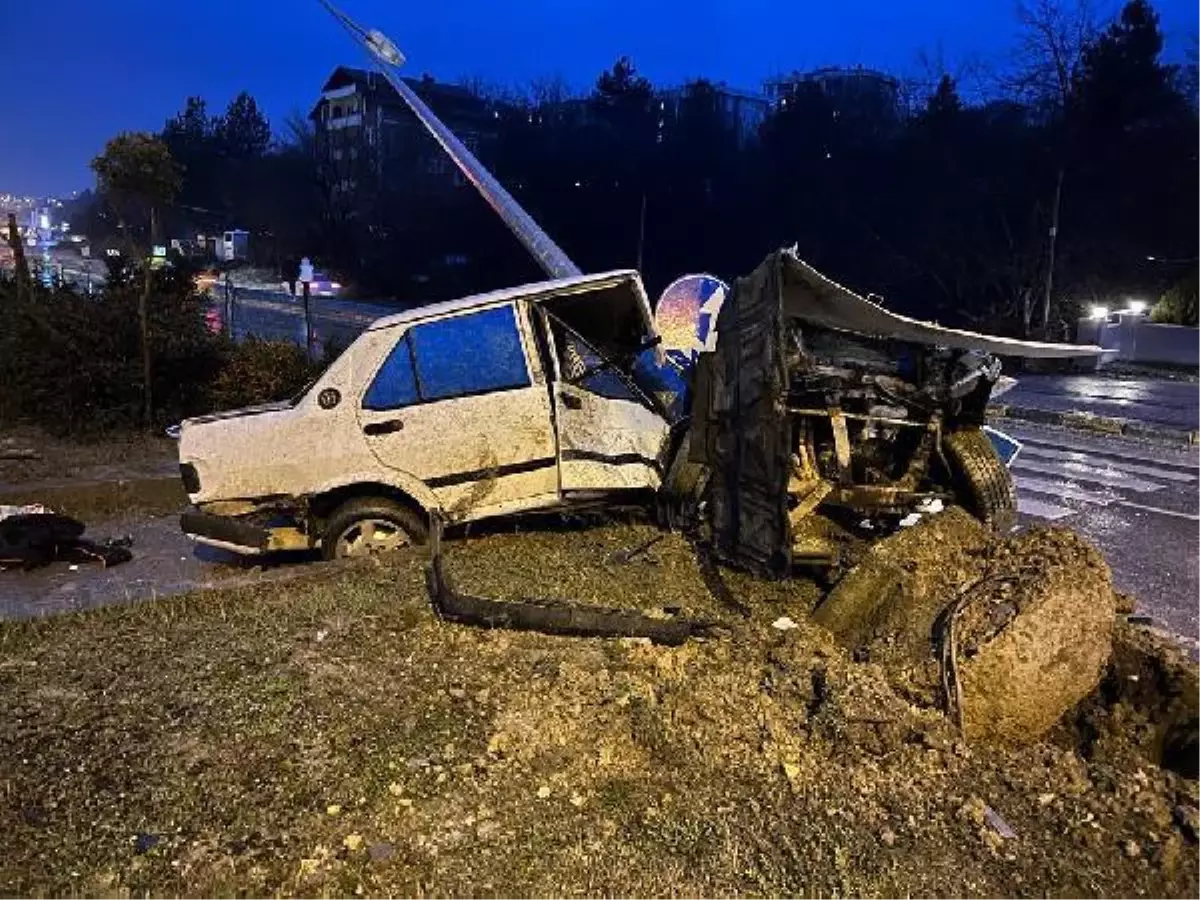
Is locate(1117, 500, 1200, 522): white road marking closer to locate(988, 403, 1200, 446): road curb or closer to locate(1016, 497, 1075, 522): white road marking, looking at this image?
locate(1016, 497, 1075, 522): white road marking

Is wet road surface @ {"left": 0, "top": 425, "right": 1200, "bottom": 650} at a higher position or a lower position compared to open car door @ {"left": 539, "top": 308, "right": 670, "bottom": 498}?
lower

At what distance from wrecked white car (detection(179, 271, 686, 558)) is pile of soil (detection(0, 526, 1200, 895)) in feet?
4.36

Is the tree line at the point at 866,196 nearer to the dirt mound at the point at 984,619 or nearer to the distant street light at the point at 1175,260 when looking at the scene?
the distant street light at the point at 1175,260

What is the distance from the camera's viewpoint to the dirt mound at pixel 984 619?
12.6 feet

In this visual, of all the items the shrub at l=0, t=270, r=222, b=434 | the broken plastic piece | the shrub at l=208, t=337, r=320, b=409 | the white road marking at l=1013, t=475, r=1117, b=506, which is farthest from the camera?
the shrub at l=208, t=337, r=320, b=409

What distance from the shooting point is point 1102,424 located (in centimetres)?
1323

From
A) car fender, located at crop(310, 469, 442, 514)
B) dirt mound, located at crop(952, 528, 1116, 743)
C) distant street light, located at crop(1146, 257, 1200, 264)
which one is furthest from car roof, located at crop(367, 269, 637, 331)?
distant street light, located at crop(1146, 257, 1200, 264)

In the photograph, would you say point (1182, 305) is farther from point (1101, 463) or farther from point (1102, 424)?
point (1101, 463)

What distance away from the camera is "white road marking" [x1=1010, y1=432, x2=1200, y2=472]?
1090cm

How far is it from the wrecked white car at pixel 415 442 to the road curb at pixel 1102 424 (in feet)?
31.1

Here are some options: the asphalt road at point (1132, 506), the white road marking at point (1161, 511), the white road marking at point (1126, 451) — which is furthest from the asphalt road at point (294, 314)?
the white road marking at point (1161, 511)

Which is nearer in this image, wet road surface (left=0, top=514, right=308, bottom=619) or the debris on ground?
wet road surface (left=0, top=514, right=308, bottom=619)

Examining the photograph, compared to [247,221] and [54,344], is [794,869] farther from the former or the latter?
[247,221]

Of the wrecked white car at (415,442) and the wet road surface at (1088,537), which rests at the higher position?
the wrecked white car at (415,442)
